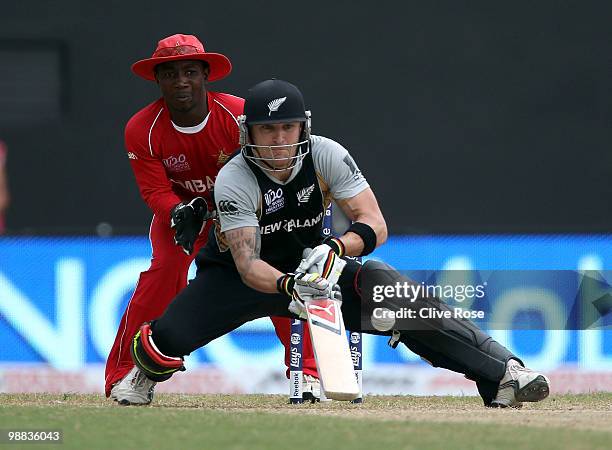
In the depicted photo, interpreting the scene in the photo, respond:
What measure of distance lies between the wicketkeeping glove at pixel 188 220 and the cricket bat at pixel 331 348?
922 mm

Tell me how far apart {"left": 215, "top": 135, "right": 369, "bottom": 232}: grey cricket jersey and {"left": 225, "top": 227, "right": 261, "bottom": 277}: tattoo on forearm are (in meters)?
0.03

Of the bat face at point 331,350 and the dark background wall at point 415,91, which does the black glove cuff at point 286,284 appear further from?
the dark background wall at point 415,91

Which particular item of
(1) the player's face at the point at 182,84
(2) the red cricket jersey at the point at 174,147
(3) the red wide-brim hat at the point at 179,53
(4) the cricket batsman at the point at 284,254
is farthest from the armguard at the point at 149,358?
(3) the red wide-brim hat at the point at 179,53

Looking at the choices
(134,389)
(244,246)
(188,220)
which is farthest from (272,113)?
(134,389)

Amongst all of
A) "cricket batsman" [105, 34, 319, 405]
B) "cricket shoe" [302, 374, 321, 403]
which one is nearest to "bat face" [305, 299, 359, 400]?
"cricket batsman" [105, 34, 319, 405]

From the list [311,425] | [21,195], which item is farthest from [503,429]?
[21,195]

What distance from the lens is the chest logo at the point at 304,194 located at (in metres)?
7.09

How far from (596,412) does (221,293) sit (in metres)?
→ 1.82

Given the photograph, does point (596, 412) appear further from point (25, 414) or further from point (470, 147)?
point (470, 147)

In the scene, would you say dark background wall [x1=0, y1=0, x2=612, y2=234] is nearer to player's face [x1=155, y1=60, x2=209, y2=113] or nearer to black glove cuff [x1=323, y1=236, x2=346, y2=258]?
player's face [x1=155, y1=60, x2=209, y2=113]

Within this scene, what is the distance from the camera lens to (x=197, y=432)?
592 cm

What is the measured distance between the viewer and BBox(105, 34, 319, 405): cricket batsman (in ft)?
25.2

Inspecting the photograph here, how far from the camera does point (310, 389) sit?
25.9 feet

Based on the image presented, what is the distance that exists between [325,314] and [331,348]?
154 millimetres
